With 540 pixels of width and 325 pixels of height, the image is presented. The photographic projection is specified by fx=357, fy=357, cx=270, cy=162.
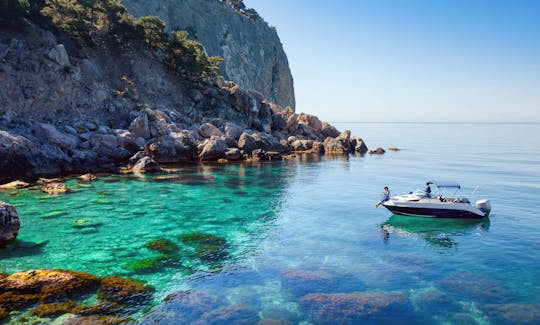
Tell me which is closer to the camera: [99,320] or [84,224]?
[99,320]

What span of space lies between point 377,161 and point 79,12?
6136 centimetres

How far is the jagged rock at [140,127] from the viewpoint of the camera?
55.5 meters

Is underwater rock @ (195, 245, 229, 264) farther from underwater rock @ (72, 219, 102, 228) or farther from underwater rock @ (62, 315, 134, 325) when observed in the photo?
underwater rock @ (72, 219, 102, 228)

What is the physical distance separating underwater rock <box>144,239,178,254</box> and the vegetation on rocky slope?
5377cm

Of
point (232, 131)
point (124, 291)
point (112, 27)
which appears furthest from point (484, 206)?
point (112, 27)

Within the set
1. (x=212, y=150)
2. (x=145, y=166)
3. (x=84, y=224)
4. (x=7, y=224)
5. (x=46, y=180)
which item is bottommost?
(x=84, y=224)

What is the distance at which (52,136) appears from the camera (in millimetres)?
43938

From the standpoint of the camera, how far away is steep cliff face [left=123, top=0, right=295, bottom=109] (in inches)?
4695

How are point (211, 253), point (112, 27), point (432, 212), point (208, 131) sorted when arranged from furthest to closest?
point (112, 27) → point (208, 131) → point (432, 212) → point (211, 253)

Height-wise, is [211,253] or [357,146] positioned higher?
[357,146]

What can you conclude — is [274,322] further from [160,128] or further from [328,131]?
[328,131]

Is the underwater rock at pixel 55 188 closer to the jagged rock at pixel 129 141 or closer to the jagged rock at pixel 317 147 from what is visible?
the jagged rock at pixel 129 141

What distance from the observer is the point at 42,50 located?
5525 cm

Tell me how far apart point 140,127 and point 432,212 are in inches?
1718
